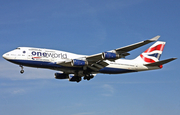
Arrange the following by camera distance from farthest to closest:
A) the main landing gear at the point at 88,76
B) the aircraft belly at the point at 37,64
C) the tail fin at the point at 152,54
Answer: the tail fin at the point at 152,54, the main landing gear at the point at 88,76, the aircraft belly at the point at 37,64

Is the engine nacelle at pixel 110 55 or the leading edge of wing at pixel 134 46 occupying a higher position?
the leading edge of wing at pixel 134 46

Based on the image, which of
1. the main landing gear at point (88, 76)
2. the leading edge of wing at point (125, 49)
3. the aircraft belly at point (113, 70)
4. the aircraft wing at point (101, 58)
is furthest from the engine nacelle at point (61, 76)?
the leading edge of wing at point (125, 49)

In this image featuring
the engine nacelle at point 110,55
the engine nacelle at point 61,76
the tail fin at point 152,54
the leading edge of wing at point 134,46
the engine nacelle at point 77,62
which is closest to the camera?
the leading edge of wing at point 134,46

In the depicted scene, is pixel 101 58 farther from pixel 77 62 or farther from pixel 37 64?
pixel 37 64

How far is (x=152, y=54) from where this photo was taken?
163 ft

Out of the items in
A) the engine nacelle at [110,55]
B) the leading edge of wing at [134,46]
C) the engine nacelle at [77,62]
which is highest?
the leading edge of wing at [134,46]

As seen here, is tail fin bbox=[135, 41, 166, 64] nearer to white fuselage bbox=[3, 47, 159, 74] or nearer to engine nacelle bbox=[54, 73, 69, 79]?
white fuselage bbox=[3, 47, 159, 74]

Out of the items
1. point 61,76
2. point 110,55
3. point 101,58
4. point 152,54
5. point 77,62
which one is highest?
point 152,54

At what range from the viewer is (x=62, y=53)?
136 ft

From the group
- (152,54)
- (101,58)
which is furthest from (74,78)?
(152,54)

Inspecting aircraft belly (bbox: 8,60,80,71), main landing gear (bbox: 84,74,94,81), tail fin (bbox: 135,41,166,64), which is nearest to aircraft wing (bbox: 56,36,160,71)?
aircraft belly (bbox: 8,60,80,71)

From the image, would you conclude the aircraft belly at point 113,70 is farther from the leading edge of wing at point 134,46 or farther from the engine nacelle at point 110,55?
the leading edge of wing at point 134,46

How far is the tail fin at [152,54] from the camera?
158 ft

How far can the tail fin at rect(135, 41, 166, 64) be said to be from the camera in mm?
48281
